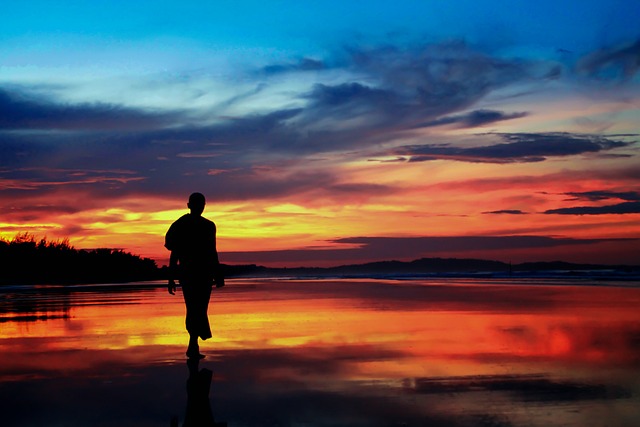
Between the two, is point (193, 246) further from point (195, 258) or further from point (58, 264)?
point (58, 264)

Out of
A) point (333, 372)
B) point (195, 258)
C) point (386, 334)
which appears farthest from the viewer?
point (386, 334)

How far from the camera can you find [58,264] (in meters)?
51.5

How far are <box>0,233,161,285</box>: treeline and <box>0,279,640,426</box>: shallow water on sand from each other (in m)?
35.0

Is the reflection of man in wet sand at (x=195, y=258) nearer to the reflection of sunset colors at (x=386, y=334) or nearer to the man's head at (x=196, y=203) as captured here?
the man's head at (x=196, y=203)

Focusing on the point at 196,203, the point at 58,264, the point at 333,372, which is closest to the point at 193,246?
the point at 196,203

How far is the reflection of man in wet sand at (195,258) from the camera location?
383 inches

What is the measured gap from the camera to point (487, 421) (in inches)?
216

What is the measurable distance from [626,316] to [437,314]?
135 inches

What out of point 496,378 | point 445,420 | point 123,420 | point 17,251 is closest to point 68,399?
point 123,420

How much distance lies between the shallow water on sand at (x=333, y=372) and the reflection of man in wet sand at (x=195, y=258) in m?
0.65

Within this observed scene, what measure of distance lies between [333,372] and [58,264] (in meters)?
46.9

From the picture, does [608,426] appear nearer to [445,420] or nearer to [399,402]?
[445,420]

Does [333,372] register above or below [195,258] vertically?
below

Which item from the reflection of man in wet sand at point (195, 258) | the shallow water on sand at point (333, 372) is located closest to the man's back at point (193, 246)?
the reflection of man in wet sand at point (195, 258)
